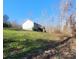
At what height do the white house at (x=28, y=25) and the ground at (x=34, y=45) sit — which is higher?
the white house at (x=28, y=25)

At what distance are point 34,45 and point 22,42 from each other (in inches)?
4.0

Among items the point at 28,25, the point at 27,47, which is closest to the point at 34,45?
the point at 27,47

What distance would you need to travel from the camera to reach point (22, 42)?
1929 millimetres

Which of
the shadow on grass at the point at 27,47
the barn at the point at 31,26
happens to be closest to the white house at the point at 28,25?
the barn at the point at 31,26

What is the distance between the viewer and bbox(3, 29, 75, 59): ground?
1.90m

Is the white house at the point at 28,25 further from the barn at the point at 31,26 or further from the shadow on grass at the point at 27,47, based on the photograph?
the shadow on grass at the point at 27,47

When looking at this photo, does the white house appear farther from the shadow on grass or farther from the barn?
the shadow on grass

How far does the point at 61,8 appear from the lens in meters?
1.98

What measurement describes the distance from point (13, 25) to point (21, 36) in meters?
0.11

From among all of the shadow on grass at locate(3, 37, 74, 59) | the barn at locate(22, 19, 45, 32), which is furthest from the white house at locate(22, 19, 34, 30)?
the shadow on grass at locate(3, 37, 74, 59)

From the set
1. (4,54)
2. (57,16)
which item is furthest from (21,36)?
(57,16)

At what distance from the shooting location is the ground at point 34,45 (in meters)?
1.90

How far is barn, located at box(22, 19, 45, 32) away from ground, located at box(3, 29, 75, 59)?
3cm

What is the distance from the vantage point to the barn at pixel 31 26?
6.37ft
